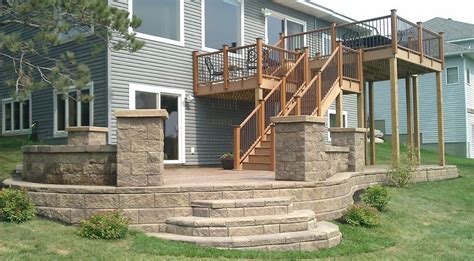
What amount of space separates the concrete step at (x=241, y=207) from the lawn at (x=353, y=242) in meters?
0.72

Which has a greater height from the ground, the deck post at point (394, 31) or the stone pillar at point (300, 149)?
the deck post at point (394, 31)

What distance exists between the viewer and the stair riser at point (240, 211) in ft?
22.1

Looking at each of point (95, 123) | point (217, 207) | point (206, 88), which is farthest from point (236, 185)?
point (206, 88)

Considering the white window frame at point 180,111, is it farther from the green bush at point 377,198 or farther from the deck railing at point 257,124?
the green bush at point 377,198

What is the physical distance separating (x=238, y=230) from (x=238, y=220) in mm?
126

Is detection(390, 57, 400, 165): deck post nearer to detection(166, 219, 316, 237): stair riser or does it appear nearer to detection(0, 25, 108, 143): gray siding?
detection(166, 219, 316, 237): stair riser

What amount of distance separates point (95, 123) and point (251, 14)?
6320 mm

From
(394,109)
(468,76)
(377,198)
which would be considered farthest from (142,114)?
(468,76)

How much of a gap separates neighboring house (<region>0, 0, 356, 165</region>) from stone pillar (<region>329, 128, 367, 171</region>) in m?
4.59

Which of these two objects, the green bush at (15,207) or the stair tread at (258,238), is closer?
the stair tread at (258,238)

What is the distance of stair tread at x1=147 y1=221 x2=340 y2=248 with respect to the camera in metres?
6.24

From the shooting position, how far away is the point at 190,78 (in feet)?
45.2

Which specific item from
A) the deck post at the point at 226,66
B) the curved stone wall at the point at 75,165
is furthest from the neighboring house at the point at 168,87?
the curved stone wall at the point at 75,165

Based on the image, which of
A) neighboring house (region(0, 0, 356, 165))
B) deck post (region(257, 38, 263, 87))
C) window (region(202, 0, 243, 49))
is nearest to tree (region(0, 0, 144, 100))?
neighboring house (region(0, 0, 356, 165))
